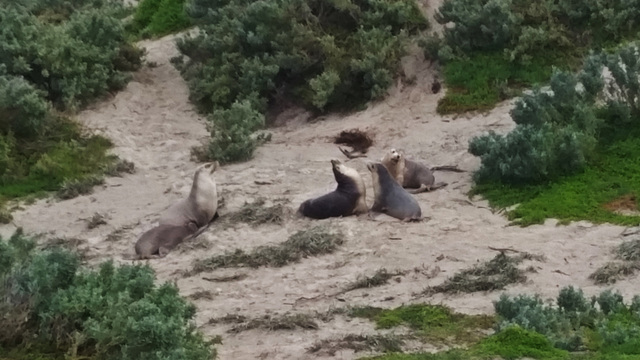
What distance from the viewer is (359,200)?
1095 cm

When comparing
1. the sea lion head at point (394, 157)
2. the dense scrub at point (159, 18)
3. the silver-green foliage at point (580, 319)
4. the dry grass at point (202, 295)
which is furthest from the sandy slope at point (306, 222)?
the dense scrub at point (159, 18)

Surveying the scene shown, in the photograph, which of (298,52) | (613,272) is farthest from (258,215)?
(298,52)

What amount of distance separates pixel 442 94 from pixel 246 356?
27.7 ft

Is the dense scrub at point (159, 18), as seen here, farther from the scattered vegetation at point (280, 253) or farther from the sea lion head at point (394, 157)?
the scattered vegetation at point (280, 253)

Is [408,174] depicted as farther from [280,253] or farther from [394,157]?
[280,253]

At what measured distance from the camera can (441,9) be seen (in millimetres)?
15828

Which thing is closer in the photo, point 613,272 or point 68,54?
point 613,272

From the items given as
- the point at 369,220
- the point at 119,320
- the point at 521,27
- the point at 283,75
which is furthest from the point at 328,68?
the point at 119,320

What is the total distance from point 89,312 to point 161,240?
15.2 ft

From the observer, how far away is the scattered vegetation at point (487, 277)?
27.1ft

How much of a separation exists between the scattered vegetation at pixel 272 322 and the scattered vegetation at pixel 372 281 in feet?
3.20

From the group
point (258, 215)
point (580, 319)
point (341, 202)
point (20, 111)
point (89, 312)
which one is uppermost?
point (89, 312)

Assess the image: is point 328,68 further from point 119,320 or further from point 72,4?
point 119,320

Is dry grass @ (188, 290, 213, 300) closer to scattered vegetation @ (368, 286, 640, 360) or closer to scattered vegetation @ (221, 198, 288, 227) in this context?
scattered vegetation @ (221, 198, 288, 227)
